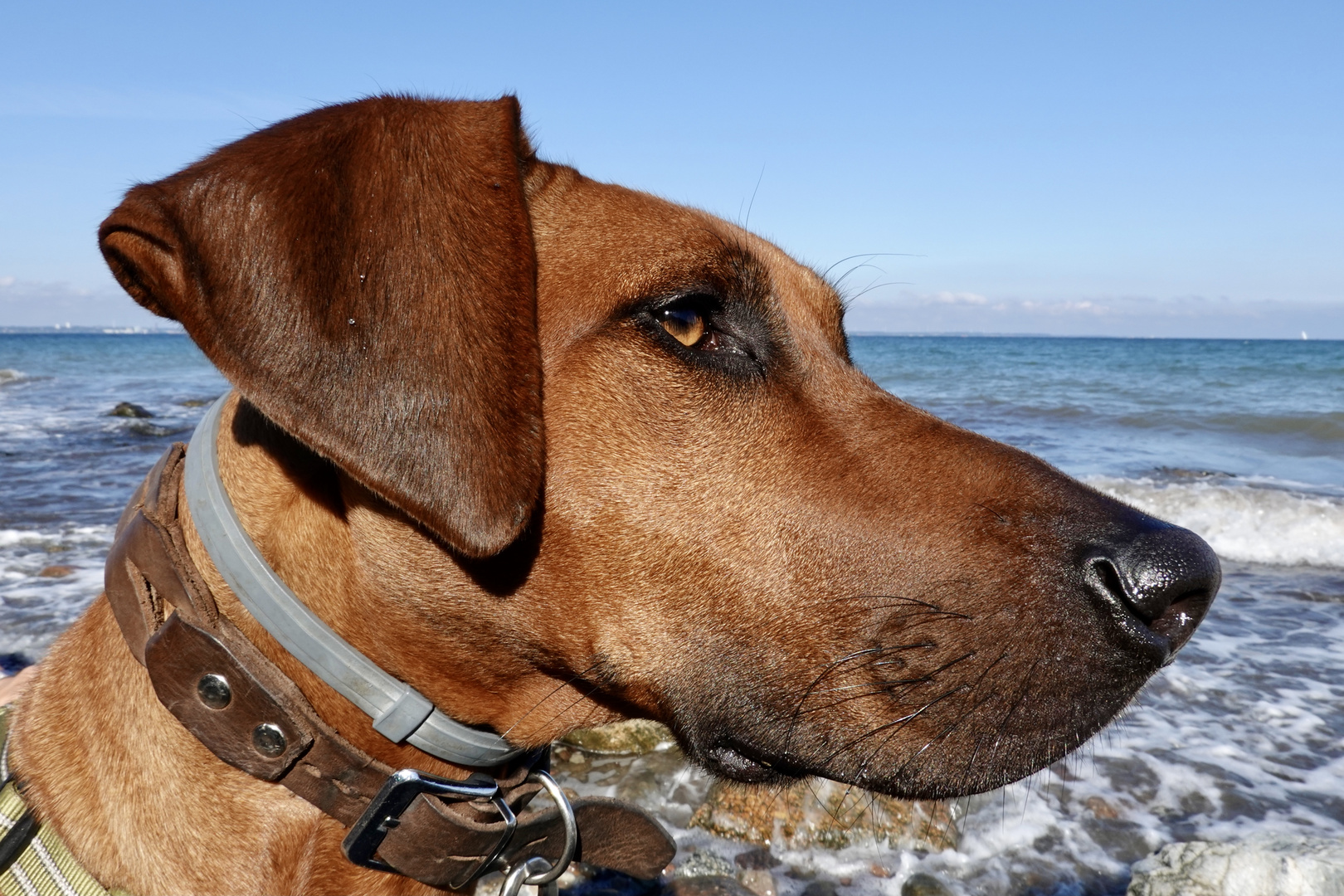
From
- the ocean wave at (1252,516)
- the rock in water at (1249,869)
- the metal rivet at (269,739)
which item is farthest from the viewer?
the ocean wave at (1252,516)

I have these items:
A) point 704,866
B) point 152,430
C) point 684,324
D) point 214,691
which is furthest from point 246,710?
point 152,430

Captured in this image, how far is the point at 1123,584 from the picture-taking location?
5.83ft

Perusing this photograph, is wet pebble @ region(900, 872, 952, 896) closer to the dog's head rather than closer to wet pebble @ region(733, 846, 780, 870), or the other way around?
wet pebble @ region(733, 846, 780, 870)

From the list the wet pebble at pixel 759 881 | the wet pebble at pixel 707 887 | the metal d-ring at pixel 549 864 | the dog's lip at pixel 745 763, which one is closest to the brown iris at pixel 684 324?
the dog's lip at pixel 745 763

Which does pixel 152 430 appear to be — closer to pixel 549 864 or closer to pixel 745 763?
pixel 549 864

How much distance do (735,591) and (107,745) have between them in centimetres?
140

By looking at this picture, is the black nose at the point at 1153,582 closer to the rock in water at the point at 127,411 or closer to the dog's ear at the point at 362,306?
the dog's ear at the point at 362,306

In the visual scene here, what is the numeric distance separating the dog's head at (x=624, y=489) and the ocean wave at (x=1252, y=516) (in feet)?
25.0

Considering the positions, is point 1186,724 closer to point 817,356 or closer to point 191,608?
point 817,356

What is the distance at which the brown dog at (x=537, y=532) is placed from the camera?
1699 millimetres

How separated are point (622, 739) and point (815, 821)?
3.63ft

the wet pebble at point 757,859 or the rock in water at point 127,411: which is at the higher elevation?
the wet pebble at point 757,859

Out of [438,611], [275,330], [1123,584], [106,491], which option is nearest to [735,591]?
[438,611]

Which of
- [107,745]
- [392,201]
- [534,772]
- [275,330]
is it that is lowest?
[534,772]
